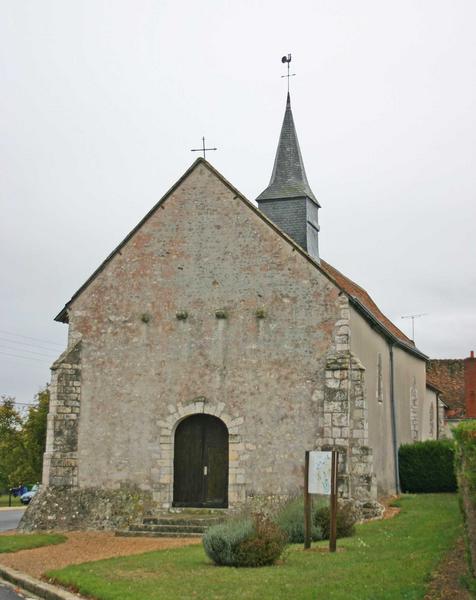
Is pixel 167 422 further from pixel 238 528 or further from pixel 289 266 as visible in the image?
pixel 238 528

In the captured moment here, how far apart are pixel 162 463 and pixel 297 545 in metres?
5.98

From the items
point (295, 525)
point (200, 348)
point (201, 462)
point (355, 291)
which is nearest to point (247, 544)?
point (295, 525)

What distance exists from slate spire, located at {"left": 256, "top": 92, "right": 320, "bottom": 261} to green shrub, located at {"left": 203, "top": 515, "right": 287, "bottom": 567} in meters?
12.5

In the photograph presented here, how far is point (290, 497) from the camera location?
56.6 ft

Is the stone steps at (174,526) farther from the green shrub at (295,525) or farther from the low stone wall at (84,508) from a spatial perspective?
the green shrub at (295,525)

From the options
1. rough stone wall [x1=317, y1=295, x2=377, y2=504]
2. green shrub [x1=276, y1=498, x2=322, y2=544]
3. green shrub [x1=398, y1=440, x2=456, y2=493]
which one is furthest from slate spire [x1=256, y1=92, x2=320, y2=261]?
green shrub [x1=276, y1=498, x2=322, y2=544]

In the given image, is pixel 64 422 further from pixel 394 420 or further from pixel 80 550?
pixel 394 420

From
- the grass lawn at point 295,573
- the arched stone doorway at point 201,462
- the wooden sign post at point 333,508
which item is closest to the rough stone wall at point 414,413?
the arched stone doorway at point 201,462

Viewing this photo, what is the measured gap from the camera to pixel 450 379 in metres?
42.7

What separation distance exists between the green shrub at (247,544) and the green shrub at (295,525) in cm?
231

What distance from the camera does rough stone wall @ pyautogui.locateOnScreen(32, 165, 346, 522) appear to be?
17.9 meters

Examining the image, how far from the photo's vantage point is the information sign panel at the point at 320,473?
40.1ft

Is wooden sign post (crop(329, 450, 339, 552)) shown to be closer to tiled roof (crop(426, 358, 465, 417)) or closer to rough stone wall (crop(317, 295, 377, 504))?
rough stone wall (crop(317, 295, 377, 504))

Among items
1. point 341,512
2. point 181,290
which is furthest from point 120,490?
point 341,512
